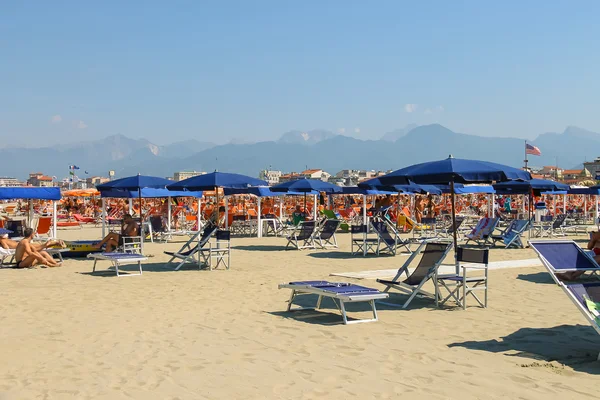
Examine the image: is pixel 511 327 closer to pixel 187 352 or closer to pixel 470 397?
pixel 470 397

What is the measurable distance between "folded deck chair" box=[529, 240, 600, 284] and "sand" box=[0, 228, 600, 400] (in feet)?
1.84

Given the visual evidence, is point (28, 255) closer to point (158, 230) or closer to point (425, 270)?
point (158, 230)

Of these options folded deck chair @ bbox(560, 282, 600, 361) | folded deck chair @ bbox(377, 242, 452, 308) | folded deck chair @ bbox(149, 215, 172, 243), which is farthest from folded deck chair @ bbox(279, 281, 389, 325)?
folded deck chair @ bbox(149, 215, 172, 243)

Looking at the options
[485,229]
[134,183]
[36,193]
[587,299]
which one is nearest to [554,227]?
[485,229]

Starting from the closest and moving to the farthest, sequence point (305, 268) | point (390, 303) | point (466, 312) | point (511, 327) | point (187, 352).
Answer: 1. point (187, 352)
2. point (511, 327)
3. point (466, 312)
4. point (390, 303)
5. point (305, 268)

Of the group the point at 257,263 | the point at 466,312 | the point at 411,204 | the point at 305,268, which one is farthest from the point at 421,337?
the point at 411,204

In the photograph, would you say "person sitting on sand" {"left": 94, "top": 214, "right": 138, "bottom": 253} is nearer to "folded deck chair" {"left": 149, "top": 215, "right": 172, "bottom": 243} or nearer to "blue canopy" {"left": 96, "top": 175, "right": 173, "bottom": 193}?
"blue canopy" {"left": 96, "top": 175, "right": 173, "bottom": 193}

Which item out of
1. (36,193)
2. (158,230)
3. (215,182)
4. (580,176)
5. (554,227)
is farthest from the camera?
→ (580,176)

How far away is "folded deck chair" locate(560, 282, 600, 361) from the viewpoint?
457cm

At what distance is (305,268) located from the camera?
35.2ft

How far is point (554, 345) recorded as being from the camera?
17.1 ft

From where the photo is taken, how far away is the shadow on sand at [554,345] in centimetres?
474

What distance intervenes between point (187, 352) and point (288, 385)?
1.16 meters

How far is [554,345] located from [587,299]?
0.63 m
